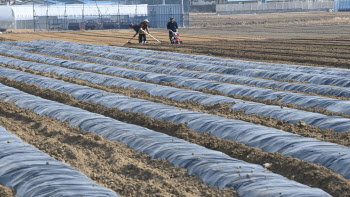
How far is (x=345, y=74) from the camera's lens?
40.8 feet

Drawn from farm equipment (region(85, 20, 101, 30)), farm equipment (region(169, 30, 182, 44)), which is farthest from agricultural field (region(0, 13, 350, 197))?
farm equipment (region(85, 20, 101, 30))

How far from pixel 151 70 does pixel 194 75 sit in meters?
1.95

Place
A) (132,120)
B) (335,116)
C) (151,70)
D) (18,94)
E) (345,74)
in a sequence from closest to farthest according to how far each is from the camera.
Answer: (335,116) → (132,120) → (18,94) → (345,74) → (151,70)

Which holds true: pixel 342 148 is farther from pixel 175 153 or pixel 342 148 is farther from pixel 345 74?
pixel 345 74

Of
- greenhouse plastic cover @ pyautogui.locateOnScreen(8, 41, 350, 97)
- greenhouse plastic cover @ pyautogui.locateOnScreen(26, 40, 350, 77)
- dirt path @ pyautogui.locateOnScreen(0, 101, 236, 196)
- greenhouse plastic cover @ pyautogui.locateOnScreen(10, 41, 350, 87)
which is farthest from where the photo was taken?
greenhouse plastic cover @ pyautogui.locateOnScreen(26, 40, 350, 77)

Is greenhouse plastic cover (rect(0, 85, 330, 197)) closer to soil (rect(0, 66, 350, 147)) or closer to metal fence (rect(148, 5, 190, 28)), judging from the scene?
soil (rect(0, 66, 350, 147))

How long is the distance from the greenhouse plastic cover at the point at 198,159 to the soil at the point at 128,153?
124mm

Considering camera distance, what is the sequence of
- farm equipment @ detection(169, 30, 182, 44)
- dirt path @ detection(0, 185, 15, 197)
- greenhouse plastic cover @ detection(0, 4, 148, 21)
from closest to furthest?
dirt path @ detection(0, 185, 15, 197)
farm equipment @ detection(169, 30, 182, 44)
greenhouse plastic cover @ detection(0, 4, 148, 21)

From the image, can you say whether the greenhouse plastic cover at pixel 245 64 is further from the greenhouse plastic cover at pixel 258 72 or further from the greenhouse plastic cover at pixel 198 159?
the greenhouse plastic cover at pixel 198 159

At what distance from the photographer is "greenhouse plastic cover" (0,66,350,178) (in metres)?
5.77

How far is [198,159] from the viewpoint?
575 cm

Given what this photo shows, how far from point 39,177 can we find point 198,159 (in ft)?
5.45

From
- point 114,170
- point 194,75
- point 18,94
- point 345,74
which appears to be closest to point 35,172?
point 114,170

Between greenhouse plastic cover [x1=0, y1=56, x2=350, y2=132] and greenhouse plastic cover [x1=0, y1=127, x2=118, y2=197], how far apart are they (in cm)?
366
